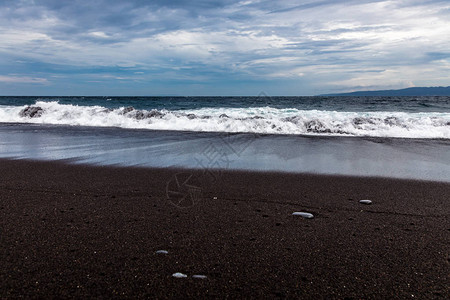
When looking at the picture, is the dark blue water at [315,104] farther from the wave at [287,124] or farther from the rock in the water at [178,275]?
the rock in the water at [178,275]

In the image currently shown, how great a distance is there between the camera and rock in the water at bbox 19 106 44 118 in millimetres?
19775

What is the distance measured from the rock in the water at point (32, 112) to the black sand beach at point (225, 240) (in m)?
17.3

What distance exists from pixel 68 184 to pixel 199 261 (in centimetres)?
315

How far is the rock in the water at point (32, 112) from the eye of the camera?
64.9 feet

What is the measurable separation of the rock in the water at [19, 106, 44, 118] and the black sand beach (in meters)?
17.3

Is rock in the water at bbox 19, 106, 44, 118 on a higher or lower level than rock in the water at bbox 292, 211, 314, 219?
higher

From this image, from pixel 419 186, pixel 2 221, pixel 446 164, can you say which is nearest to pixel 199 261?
pixel 2 221

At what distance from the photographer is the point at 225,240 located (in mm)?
2879

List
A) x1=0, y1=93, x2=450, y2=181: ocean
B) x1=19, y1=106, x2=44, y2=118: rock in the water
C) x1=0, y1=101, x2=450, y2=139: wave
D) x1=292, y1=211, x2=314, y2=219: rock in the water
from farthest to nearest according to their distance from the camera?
1. x1=19, y1=106, x2=44, y2=118: rock in the water
2. x1=0, y1=101, x2=450, y2=139: wave
3. x1=0, y1=93, x2=450, y2=181: ocean
4. x1=292, y1=211, x2=314, y2=219: rock in the water

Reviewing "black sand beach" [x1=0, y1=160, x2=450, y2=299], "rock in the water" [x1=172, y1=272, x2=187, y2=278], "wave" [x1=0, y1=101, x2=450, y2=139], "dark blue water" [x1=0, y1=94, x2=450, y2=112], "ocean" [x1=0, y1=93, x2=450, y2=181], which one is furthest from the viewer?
"dark blue water" [x1=0, y1=94, x2=450, y2=112]

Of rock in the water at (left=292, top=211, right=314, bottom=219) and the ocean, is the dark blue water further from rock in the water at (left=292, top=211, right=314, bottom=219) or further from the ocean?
rock in the water at (left=292, top=211, right=314, bottom=219)

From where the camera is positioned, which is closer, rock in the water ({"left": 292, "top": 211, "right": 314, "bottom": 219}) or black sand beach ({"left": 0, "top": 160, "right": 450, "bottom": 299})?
black sand beach ({"left": 0, "top": 160, "right": 450, "bottom": 299})

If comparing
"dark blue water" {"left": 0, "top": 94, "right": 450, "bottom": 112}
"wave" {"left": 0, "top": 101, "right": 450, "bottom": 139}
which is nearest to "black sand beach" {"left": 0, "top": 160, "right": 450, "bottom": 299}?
"wave" {"left": 0, "top": 101, "right": 450, "bottom": 139}

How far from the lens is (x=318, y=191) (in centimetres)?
452
